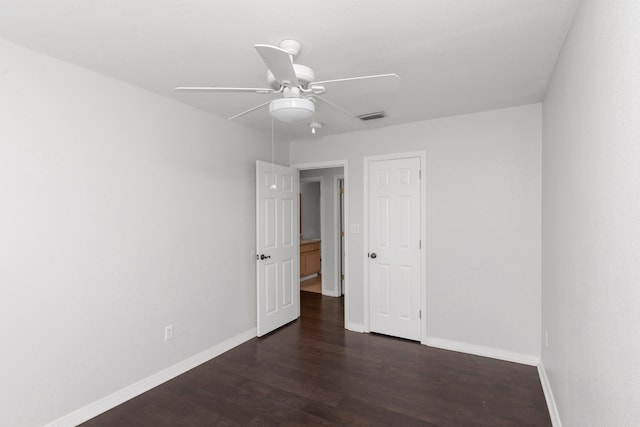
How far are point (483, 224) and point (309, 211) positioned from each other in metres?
4.56

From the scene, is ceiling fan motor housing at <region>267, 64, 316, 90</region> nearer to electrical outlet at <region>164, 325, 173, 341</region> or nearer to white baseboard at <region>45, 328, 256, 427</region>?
electrical outlet at <region>164, 325, 173, 341</region>

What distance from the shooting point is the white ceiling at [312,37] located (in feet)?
5.43

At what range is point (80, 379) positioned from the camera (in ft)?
7.57

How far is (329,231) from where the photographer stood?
5887 mm

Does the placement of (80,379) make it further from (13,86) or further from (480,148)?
(480,148)

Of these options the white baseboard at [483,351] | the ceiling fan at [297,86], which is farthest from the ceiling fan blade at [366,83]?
the white baseboard at [483,351]

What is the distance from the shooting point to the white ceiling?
5.43 feet

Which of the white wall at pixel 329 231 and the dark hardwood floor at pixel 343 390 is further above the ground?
the white wall at pixel 329 231

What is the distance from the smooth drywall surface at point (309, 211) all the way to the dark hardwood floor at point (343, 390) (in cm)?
398

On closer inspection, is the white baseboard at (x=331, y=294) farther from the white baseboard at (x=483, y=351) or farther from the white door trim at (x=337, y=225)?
the white baseboard at (x=483, y=351)

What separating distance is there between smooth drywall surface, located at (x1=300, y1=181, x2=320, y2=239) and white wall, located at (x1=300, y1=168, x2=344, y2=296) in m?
1.49

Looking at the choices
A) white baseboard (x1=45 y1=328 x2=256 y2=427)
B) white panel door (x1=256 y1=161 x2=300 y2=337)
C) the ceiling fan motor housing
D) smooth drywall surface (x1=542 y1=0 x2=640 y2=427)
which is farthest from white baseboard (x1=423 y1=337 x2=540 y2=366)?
the ceiling fan motor housing

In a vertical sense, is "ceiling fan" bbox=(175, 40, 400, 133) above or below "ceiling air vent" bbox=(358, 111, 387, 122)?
below

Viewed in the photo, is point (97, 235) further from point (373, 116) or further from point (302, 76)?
point (373, 116)
